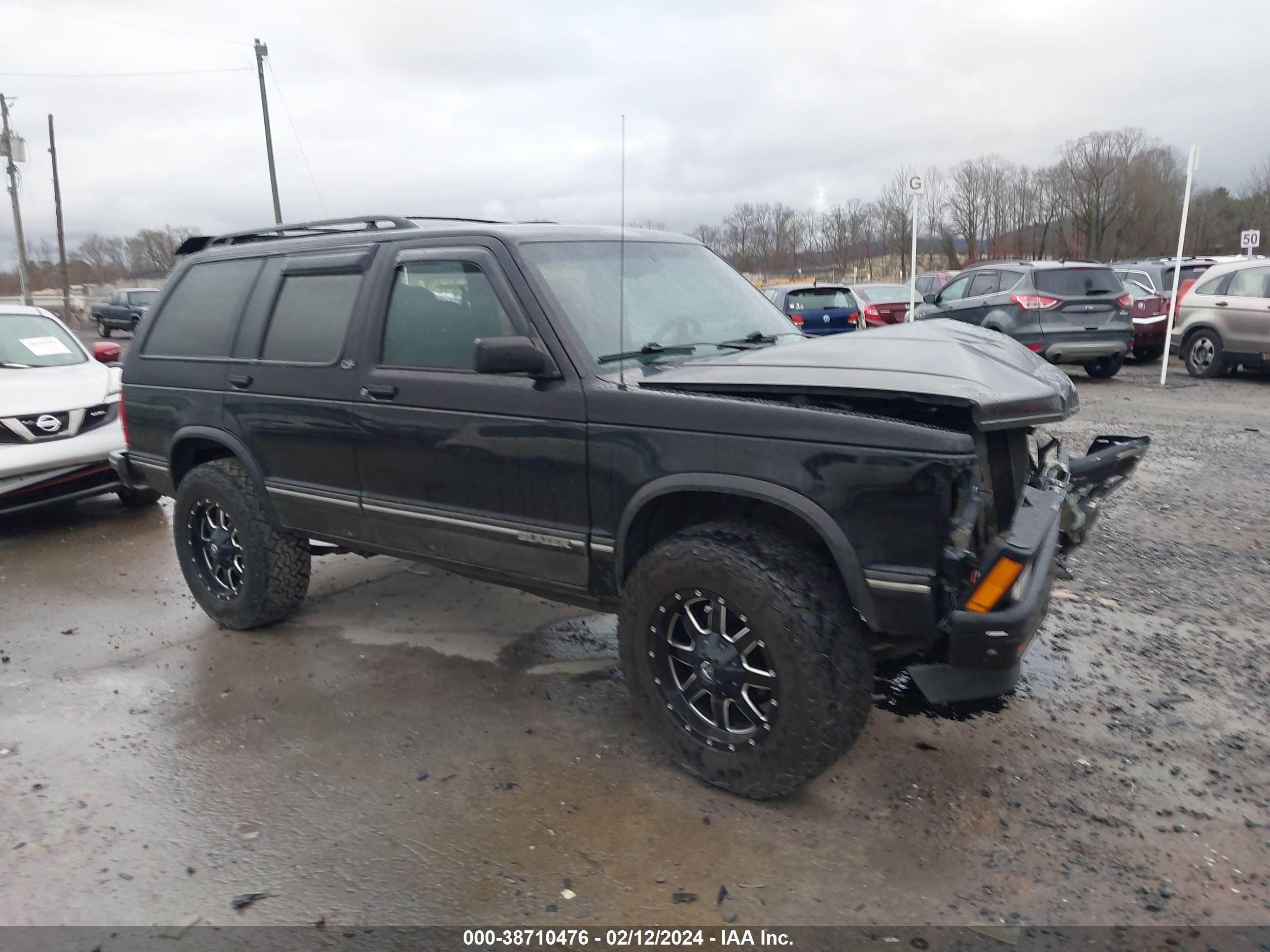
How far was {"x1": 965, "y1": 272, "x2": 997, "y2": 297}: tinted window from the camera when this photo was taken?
45.8ft

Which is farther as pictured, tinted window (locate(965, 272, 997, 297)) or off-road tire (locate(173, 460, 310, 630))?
tinted window (locate(965, 272, 997, 297))

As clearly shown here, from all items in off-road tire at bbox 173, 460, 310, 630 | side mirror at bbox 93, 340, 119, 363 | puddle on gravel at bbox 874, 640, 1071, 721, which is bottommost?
puddle on gravel at bbox 874, 640, 1071, 721

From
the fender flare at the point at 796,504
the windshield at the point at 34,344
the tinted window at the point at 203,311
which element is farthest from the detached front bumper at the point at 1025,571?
the windshield at the point at 34,344

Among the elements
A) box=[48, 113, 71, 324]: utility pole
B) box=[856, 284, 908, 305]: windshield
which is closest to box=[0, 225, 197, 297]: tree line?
box=[48, 113, 71, 324]: utility pole

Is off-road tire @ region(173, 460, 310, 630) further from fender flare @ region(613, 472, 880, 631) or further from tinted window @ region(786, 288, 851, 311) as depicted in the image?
tinted window @ region(786, 288, 851, 311)

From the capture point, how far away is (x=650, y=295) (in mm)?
4035

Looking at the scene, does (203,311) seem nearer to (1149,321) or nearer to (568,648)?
(568,648)

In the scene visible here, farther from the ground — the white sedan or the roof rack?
the roof rack

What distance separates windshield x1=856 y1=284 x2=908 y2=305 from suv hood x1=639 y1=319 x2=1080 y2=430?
14528 mm

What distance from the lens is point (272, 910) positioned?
2.76 m

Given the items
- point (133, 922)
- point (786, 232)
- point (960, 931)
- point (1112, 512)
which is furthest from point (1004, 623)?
point (786, 232)

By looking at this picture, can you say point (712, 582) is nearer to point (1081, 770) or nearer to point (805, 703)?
point (805, 703)

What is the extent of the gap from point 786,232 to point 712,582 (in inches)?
1185

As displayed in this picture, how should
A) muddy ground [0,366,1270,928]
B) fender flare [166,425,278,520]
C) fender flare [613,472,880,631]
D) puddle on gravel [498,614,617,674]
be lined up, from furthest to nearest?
fender flare [166,425,278,520] < puddle on gravel [498,614,617,674] < fender flare [613,472,880,631] < muddy ground [0,366,1270,928]
